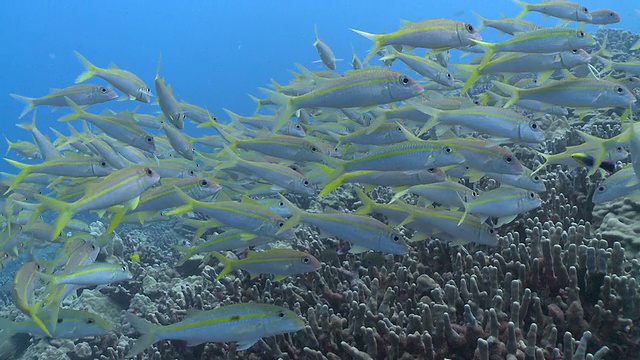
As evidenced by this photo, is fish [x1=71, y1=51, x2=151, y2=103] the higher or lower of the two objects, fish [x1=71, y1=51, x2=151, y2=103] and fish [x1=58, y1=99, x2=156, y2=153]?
the higher

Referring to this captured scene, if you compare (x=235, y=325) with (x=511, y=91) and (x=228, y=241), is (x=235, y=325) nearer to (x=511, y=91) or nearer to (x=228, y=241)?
(x=228, y=241)

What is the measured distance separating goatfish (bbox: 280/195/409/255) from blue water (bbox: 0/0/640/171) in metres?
136

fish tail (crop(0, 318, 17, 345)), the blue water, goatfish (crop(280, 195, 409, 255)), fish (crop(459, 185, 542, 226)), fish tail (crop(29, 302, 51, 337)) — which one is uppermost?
the blue water

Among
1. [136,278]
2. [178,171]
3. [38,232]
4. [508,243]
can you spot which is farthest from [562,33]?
[136,278]

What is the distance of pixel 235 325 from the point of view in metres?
3.17

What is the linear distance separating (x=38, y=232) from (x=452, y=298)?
579cm

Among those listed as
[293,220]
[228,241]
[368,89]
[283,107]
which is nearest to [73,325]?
[228,241]

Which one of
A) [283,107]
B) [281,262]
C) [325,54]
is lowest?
[281,262]

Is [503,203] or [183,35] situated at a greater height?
[183,35]

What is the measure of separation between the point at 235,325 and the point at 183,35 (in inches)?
8400

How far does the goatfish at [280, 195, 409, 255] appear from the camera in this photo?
149 inches

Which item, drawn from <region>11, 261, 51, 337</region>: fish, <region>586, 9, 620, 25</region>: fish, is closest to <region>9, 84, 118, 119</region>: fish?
<region>11, 261, 51, 337</region>: fish

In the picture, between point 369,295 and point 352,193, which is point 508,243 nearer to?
point 369,295

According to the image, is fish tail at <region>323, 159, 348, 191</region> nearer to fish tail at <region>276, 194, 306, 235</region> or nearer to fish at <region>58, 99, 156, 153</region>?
fish tail at <region>276, 194, 306, 235</region>
